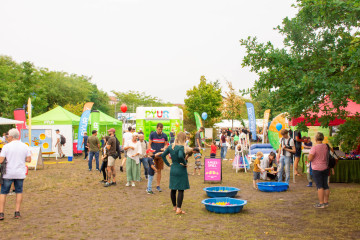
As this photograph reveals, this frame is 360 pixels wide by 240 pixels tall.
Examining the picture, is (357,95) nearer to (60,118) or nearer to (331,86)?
(331,86)

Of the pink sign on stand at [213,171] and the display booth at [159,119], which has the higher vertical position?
the display booth at [159,119]

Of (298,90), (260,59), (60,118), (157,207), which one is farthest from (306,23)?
(60,118)

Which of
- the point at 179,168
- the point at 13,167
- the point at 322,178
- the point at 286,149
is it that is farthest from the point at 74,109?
the point at 322,178

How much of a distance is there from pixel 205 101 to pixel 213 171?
91.7ft

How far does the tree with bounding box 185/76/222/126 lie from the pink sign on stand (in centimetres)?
2681

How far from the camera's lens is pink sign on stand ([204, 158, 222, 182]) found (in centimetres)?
1148

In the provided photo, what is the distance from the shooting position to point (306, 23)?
24.6 ft

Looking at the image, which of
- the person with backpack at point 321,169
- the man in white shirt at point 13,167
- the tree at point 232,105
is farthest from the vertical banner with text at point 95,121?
the tree at point 232,105

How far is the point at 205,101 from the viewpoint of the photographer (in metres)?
39.2

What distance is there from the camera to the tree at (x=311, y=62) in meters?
6.11

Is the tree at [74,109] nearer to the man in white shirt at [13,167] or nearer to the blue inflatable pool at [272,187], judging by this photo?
the blue inflatable pool at [272,187]

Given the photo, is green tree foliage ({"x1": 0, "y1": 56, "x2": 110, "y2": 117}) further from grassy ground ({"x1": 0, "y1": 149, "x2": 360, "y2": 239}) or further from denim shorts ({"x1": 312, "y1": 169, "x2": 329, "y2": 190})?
denim shorts ({"x1": 312, "y1": 169, "x2": 329, "y2": 190})

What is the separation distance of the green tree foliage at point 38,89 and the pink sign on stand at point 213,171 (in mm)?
19387

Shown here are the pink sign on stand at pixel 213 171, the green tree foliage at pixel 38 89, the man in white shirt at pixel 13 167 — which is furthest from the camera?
the green tree foliage at pixel 38 89
